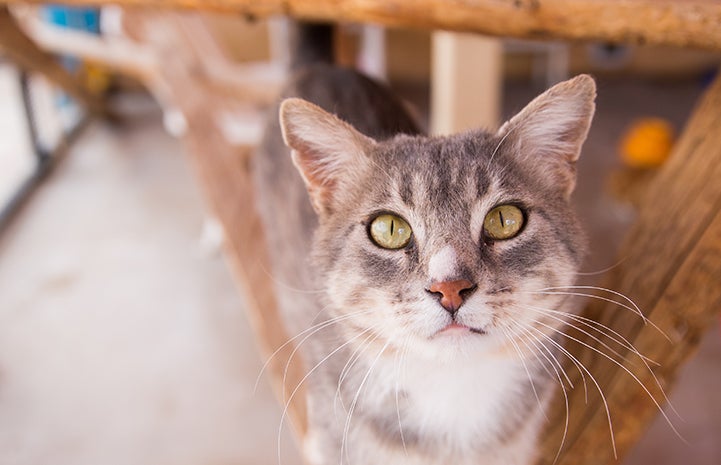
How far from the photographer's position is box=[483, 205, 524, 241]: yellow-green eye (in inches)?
33.7

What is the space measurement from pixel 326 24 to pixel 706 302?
110 cm

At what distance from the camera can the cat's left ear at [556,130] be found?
784 mm

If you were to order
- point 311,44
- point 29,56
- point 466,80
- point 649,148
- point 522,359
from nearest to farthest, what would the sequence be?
point 522,359, point 311,44, point 466,80, point 29,56, point 649,148

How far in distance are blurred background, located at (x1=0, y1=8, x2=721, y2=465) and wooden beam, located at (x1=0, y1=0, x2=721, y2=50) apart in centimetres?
18

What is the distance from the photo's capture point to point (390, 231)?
890mm

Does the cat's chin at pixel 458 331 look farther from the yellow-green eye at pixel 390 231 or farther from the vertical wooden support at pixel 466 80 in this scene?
the vertical wooden support at pixel 466 80

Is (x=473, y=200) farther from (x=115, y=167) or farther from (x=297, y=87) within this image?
(x=115, y=167)

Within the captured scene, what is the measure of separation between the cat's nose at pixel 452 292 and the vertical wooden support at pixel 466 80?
1.21m

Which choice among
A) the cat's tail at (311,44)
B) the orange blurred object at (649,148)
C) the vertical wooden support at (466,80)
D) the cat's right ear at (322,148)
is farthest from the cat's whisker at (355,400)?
the orange blurred object at (649,148)

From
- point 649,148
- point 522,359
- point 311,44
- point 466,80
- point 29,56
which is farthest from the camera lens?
point 649,148

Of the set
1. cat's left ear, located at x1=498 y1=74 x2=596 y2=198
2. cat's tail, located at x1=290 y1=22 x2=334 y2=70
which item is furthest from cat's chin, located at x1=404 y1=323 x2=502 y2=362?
cat's tail, located at x1=290 y1=22 x2=334 y2=70

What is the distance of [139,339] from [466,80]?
4.47 feet

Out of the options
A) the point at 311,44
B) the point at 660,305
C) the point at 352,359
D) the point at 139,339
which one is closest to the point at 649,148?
the point at 311,44

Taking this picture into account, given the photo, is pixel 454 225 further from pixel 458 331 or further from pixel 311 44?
pixel 311 44
